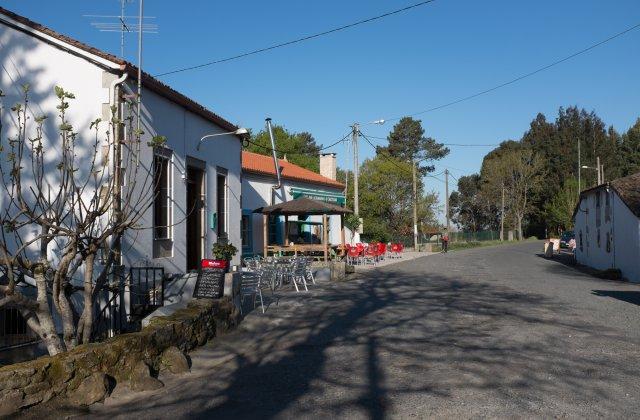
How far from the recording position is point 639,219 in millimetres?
18922

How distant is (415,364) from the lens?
7.24 m

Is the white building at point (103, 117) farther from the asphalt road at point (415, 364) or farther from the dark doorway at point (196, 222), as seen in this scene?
the asphalt road at point (415, 364)

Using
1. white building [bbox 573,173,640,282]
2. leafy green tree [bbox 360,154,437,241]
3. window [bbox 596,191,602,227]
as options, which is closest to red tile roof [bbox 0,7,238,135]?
white building [bbox 573,173,640,282]

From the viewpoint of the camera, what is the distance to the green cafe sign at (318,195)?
27.6m

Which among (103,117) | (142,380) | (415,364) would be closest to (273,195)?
(103,117)

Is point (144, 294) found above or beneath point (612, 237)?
beneath

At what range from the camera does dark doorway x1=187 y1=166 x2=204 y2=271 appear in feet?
48.4

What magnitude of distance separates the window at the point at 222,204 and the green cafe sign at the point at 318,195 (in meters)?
10.5

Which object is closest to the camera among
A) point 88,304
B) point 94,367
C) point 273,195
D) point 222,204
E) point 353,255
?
point 94,367

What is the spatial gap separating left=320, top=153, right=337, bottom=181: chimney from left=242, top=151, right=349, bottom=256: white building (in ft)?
11.8

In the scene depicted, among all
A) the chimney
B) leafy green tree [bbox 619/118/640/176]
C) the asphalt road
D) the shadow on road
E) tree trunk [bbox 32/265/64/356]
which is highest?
leafy green tree [bbox 619/118/640/176]

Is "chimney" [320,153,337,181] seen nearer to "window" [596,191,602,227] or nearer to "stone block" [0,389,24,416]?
"window" [596,191,602,227]

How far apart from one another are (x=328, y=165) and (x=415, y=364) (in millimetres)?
30375

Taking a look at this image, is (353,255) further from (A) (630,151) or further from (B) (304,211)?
(A) (630,151)
